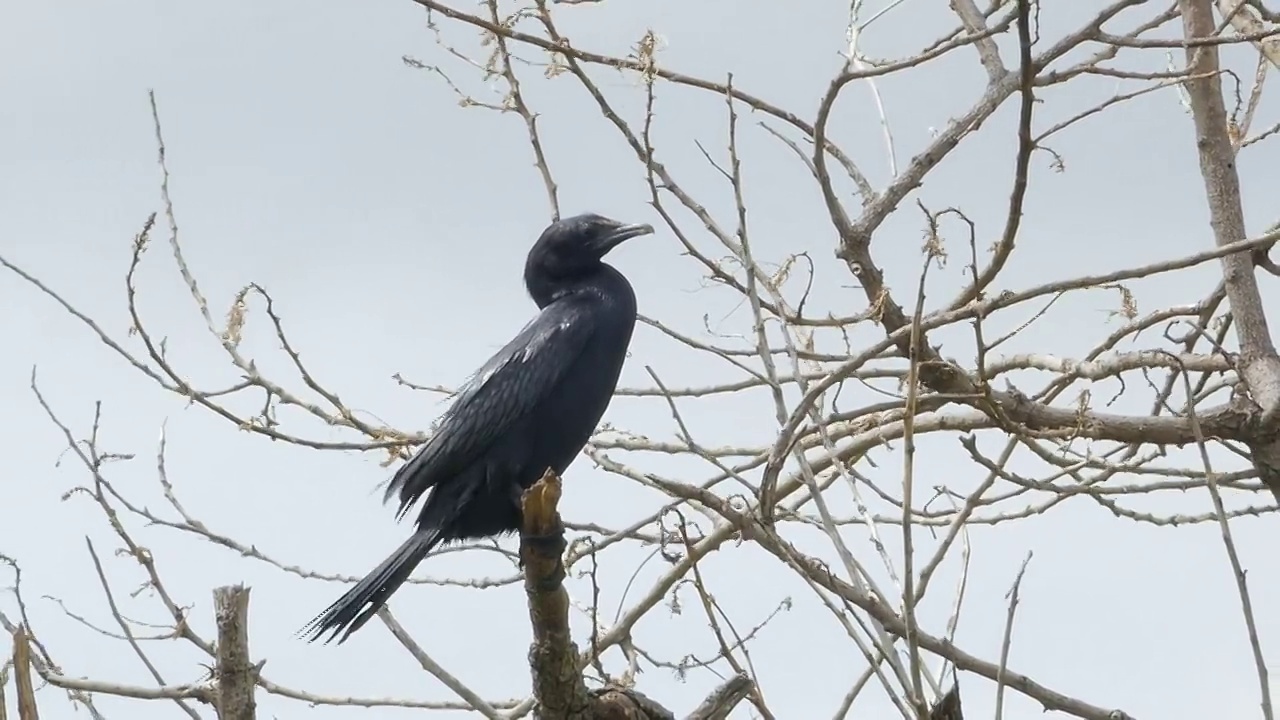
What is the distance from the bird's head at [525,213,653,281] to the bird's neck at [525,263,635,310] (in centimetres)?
2

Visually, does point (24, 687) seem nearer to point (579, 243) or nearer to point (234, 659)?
point (234, 659)

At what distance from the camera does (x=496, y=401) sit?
4.95 meters

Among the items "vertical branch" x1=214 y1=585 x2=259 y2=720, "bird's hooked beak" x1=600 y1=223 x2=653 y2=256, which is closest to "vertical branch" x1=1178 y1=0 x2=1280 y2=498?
"bird's hooked beak" x1=600 y1=223 x2=653 y2=256

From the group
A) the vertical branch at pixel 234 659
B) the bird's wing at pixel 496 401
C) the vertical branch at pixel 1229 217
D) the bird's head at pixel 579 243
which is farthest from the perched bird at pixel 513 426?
the vertical branch at pixel 1229 217

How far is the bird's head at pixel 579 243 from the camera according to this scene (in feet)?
17.9

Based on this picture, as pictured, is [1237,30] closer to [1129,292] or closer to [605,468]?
[1129,292]

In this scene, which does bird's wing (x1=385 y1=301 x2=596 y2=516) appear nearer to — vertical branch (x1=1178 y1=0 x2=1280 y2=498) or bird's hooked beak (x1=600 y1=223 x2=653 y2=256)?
bird's hooked beak (x1=600 y1=223 x2=653 y2=256)

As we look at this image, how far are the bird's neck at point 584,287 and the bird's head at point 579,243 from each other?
2 centimetres

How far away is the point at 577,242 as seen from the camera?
5.46 metres

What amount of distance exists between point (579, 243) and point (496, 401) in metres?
0.82

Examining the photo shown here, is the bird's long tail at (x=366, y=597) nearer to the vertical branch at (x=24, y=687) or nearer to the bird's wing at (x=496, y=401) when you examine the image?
the bird's wing at (x=496, y=401)

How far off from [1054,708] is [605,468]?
1.98 meters

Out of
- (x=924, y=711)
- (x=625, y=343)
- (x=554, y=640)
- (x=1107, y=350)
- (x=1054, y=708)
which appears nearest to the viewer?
(x=924, y=711)

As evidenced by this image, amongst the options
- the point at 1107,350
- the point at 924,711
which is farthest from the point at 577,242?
the point at 924,711
